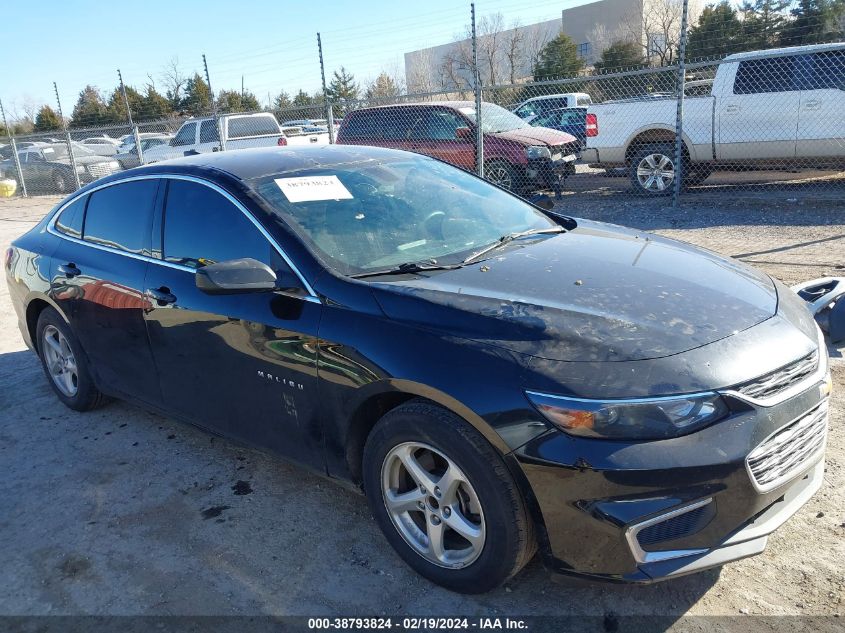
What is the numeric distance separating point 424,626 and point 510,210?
2.31 metres

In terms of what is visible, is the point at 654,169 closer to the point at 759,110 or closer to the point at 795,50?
the point at 759,110

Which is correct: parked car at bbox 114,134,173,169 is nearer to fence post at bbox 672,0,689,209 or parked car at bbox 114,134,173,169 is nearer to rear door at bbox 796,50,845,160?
fence post at bbox 672,0,689,209

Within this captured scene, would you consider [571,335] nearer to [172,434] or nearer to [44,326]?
[172,434]

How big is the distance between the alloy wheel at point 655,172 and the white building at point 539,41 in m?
20.0

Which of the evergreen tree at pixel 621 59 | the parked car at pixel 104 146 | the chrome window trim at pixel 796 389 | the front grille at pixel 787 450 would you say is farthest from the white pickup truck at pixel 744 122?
the parked car at pixel 104 146

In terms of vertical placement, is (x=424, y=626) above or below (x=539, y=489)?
below

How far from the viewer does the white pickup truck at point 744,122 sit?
970 cm

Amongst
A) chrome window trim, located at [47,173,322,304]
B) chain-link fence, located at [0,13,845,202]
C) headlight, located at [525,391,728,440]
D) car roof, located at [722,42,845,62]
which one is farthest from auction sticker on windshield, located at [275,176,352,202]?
car roof, located at [722,42,845,62]

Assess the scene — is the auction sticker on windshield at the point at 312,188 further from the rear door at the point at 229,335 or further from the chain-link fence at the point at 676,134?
the chain-link fence at the point at 676,134

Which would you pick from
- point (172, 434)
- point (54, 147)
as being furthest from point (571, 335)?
point (54, 147)

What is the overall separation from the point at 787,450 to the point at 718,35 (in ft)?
89.6

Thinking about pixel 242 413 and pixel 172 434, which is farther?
pixel 172 434

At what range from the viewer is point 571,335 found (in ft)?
8.06

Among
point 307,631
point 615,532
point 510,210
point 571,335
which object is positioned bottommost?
point 307,631
